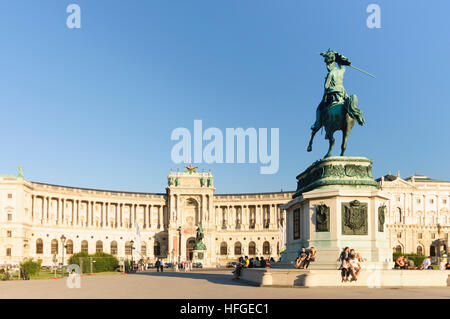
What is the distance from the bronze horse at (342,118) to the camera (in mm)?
28078

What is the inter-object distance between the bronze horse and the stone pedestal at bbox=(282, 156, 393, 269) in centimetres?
162

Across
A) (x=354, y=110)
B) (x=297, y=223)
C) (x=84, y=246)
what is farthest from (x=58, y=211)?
(x=354, y=110)

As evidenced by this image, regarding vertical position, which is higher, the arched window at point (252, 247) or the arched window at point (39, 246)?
the arched window at point (39, 246)

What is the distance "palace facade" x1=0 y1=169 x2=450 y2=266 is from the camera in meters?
123

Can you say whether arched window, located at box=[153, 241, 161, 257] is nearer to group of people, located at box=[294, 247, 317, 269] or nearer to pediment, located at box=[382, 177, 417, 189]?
pediment, located at box=[382, 177, 417, 189]

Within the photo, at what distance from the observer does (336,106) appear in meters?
29.3

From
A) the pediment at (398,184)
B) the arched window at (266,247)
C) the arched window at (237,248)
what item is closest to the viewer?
the arched window at (266,247)

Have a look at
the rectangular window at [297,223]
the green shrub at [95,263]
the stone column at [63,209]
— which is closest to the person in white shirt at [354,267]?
the rectangular window at [297,223]

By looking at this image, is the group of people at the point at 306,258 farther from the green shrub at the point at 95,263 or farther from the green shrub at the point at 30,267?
the green shrub at the point at 95,263

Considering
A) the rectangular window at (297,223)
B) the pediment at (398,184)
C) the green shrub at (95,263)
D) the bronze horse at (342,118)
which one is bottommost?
the green shrub at (95,263)
